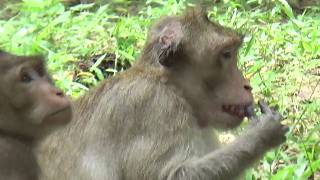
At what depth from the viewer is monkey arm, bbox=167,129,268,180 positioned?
18.7ft

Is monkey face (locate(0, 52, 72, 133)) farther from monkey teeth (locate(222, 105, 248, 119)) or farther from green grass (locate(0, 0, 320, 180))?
green grass (locate(0, 0, 320, 180))

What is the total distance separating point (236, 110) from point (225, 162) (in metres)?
0.33

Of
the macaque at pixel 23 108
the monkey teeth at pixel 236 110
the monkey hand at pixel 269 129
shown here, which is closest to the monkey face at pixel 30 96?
the macaque at pixel 23 108

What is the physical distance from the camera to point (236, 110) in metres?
5.90

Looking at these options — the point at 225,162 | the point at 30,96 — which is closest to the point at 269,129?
the point at 225,162

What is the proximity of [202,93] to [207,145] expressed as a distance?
31 centimetres

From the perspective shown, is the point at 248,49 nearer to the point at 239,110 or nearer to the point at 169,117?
the point at 239,110

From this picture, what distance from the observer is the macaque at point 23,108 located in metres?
5.25

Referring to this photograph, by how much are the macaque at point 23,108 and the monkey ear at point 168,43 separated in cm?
74

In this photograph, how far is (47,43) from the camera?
8.91 m

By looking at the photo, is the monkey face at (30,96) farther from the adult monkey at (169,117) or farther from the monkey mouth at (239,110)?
the monkey mouth at (239,110)

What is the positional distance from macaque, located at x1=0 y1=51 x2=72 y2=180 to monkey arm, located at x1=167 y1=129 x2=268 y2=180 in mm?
795

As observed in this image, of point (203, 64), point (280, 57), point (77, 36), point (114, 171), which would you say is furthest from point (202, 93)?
point (77, 36)

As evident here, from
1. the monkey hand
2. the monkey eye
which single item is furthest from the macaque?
the monkey hand
